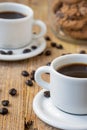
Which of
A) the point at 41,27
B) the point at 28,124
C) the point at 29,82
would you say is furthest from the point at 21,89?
the point at 41,27

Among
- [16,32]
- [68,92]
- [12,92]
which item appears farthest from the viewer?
[16,32]

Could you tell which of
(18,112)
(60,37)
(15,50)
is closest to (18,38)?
(15,50)

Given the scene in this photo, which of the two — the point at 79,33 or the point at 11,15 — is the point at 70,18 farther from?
the point at 11,15

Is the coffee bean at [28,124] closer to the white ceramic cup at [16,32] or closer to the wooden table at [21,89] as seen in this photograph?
the wooden table at [21,89]

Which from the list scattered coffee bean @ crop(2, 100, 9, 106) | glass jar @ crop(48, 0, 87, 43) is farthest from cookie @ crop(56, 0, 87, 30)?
scattered coffee bean @ crop(2, 100, 9, 106)

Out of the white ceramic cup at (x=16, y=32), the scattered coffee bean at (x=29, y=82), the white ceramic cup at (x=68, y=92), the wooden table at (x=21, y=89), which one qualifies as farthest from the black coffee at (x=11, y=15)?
the white ceramic cup at (x=68, y=92)

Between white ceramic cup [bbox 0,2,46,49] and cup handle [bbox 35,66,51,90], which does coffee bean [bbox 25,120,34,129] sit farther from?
white ceramic cup [bbox 0,2,46,49]
